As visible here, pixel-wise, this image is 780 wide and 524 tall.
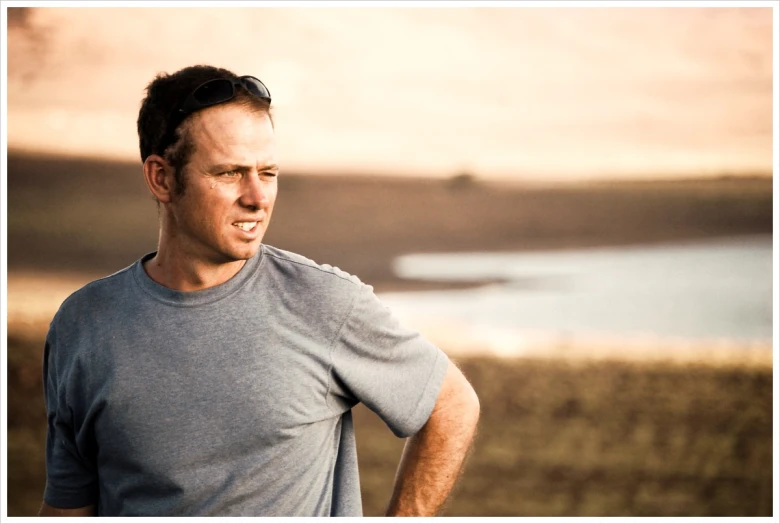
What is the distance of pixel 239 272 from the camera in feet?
5.09

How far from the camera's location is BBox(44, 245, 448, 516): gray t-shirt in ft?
4.77

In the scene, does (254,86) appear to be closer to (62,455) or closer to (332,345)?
(332,345)

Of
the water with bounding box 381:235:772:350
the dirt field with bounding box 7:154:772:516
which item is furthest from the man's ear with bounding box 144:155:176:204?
the water with bounding box 381:235:772:350

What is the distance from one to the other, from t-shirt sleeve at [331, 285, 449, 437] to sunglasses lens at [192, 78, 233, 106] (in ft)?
1.53

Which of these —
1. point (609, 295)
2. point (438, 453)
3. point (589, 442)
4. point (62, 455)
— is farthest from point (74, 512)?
point (609, 295)

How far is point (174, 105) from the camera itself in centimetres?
157

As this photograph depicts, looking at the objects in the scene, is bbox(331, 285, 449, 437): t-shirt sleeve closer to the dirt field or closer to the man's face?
the man's face

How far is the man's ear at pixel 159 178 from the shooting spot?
161 centimetres

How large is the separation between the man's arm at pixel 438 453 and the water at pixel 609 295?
19.4 ft

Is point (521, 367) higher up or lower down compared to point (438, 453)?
lower down

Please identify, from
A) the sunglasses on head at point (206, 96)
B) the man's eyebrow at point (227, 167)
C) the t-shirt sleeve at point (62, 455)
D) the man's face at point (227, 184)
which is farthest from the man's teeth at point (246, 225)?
the t-shirt sleeve at point (62, 455)

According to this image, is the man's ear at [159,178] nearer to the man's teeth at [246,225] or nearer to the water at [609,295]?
the man's teeth at [246,225]

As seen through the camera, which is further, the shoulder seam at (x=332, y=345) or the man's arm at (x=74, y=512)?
the man's arm at (x=74, y=512)

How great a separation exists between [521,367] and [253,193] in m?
6.79
